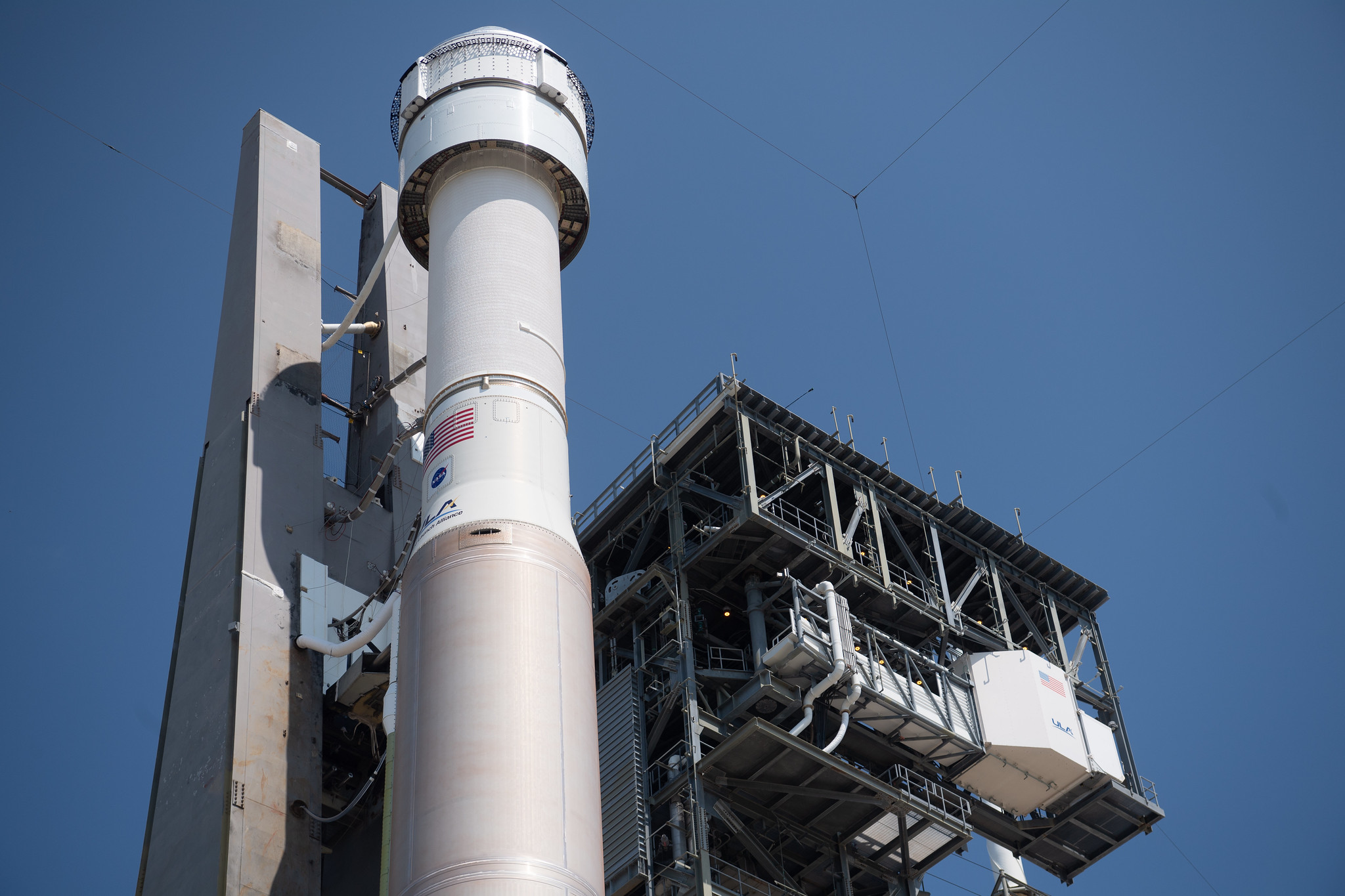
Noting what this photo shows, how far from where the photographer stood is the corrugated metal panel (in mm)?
33750

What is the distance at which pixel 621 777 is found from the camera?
116 ft

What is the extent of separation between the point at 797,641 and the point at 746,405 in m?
6.65

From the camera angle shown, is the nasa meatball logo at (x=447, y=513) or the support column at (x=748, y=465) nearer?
the nasa meatball logo at (x=447, y=513)

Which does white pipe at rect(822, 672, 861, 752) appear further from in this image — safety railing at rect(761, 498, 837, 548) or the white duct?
the white duct

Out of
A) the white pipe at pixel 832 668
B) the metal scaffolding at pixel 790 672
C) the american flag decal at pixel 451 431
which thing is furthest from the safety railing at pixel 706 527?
the american flag decal at pixel 451 431

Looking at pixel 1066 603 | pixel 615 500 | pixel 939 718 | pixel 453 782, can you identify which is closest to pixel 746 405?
pixel 615 500

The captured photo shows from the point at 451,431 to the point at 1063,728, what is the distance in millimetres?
17662

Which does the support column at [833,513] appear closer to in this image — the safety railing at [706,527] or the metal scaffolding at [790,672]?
the metal scaffolding at [790,672]

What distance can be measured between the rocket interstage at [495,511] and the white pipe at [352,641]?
10.0 feet

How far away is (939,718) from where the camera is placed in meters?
36.5

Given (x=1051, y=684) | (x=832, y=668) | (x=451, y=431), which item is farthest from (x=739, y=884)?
(x=451, y=431)

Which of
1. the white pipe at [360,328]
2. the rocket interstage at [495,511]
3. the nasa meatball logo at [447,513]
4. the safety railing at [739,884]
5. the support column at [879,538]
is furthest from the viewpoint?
the support column at [879,538]

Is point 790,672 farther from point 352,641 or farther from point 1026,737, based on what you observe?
point 352,641

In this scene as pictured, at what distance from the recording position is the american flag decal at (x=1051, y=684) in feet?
126
